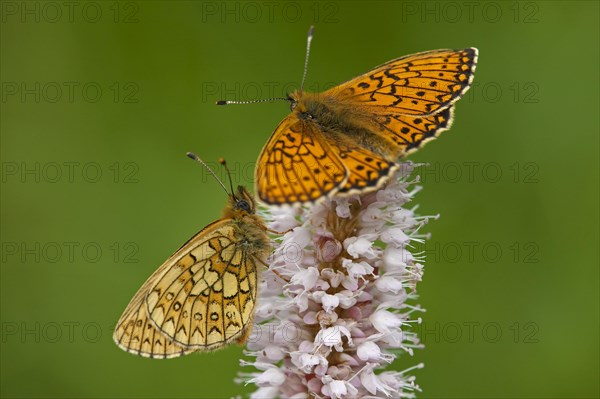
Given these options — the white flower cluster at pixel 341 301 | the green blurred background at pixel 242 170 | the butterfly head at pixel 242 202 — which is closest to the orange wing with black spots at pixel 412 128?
the white flower cluster at pixel 341 301

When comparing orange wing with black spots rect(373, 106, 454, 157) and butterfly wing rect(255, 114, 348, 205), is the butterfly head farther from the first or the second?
orange wing with black spots rect(373, 106, 454, 157)

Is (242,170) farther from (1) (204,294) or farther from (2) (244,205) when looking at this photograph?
(1) (204,294)

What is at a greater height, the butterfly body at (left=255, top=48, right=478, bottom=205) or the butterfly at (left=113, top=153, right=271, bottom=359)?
the butterfly body at (left=255, top=48, right=478, bottom=205)
